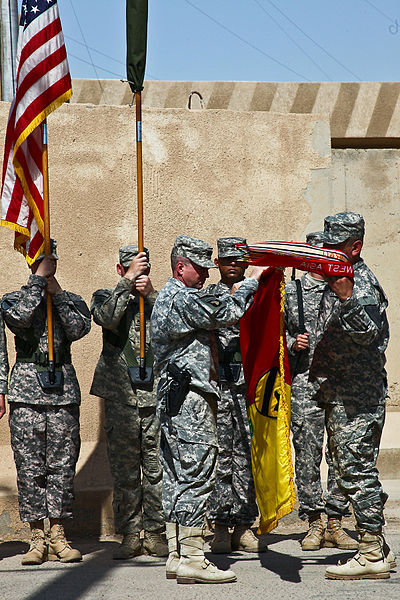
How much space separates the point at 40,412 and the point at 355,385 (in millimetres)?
2176

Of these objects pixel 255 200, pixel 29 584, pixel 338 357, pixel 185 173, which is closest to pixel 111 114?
pixel 185 173

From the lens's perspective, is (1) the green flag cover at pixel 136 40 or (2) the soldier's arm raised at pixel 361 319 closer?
(2) the soldier's arm raised at pixel 361 319

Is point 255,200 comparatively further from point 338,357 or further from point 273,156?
point 338,357

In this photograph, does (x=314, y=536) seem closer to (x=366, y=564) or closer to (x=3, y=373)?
(x=366, y=564)

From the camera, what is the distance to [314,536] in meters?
6.00

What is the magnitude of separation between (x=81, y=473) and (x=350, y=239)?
3.22 meters

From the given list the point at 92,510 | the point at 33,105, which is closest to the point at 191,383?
the point at 92,510

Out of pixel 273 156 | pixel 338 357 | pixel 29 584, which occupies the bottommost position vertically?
pixel 29 584

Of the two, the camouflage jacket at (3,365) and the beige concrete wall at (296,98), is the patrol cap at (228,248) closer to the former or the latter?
the camouflage jacket at (3,365)

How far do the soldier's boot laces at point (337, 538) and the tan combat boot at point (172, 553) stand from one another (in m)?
1.32

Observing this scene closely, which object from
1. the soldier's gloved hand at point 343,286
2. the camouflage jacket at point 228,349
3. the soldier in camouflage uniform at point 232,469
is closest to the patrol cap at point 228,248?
the soldier in camouflage uniform at point 232,469

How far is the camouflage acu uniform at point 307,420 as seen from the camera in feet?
19.9

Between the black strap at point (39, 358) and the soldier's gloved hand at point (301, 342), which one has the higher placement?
the soldier's gloved hand at point (301, 342)

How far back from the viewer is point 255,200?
8.02m
